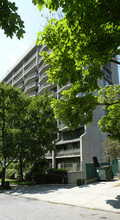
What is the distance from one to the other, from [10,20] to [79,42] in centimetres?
349

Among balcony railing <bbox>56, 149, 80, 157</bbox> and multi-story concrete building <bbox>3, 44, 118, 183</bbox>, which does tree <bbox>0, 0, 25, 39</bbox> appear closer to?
multi-story concrete building <bbox>3, 44, 118, 183</bbox>

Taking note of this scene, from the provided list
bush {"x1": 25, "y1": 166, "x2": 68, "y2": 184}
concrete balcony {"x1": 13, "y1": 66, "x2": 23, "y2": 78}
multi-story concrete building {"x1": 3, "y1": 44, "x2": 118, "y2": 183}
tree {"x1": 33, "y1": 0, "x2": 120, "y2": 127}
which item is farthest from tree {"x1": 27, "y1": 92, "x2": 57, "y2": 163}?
concrete balcony {"x1": 13, "y1": 66, "x2": 23, "y2": 78}

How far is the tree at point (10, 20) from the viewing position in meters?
3.91

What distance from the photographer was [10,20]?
4023 millimetres

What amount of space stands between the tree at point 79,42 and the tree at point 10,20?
3.40ft

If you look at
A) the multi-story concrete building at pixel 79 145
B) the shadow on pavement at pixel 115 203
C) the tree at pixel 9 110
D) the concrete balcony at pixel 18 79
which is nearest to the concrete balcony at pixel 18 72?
the concrete balcony at pixel 18 79

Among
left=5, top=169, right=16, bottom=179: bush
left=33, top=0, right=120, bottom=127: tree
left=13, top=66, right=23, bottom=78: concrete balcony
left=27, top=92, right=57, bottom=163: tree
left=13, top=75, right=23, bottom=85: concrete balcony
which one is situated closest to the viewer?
left=33, top=0, right=120, bottom=127: tree

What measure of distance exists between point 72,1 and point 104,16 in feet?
4.60

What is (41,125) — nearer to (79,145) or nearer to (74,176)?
(74,176)

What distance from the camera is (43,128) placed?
2178 centimetres

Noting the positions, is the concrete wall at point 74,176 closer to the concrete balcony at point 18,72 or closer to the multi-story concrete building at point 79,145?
the multi-story concrete building at point 79,145

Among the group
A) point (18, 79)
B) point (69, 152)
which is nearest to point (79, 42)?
point (69, 152)

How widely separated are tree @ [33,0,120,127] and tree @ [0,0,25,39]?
1036 mm

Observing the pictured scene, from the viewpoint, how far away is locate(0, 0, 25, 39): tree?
12.8ft
